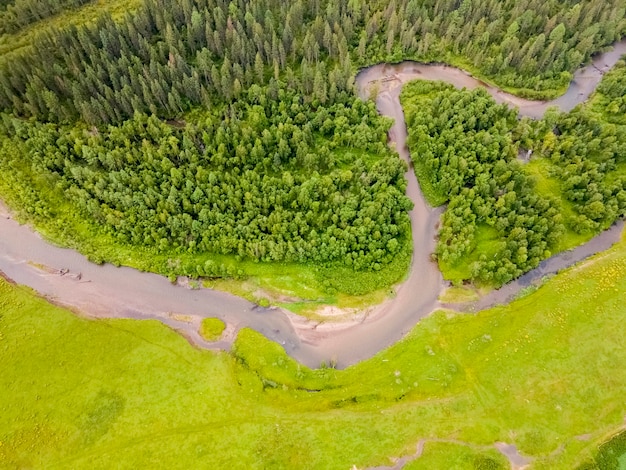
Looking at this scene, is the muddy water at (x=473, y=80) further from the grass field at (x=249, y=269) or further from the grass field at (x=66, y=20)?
the grass field at (x=66, y=20)

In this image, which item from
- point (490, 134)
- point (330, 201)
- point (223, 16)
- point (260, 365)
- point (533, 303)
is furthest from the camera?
point (223, 16)

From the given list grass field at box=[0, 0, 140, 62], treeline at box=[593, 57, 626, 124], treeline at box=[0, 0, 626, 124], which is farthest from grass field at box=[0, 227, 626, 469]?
grass field at box=[0, 0, 140, 62]

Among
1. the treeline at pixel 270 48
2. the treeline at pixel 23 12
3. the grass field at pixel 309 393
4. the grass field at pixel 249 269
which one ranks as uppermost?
the treeline at pixel 23 12

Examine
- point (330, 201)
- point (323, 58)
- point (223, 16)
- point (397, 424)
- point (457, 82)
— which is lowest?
point (397, 424)

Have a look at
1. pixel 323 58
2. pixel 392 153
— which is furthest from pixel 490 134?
pixel 323 58

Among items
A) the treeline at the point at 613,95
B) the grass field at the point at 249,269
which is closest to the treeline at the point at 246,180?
the grass field at the point at 249,269

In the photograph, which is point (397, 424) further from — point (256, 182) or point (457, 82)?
point (457, 82)

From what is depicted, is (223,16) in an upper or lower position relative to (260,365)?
upper
